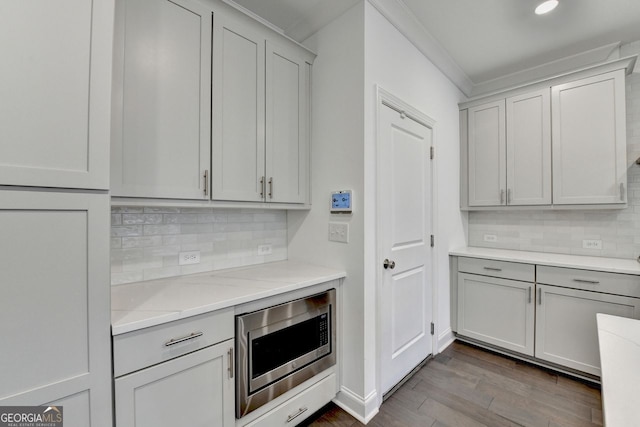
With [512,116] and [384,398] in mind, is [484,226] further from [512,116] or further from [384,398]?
[384,398]

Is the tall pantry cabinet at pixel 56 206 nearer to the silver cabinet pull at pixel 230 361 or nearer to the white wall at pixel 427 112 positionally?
the silver cabinet pull at pixel 230 361

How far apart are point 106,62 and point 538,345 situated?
3.53 metres

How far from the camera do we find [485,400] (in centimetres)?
199

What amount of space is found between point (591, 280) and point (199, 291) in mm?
2923

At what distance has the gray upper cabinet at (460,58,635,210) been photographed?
91.5 inches

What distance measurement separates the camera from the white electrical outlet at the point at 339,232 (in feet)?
6.27

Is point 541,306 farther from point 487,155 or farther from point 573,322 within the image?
point 487,155

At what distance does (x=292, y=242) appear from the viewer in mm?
2330

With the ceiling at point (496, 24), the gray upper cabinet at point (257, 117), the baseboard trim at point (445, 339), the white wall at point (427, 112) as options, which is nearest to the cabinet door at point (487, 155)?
the white wall at point (427, 112)

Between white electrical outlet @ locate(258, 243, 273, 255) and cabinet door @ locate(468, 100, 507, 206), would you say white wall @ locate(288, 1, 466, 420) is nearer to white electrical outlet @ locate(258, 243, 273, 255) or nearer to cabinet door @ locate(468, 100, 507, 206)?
white electrical outlet @ locate(258, 243, 273, 255)

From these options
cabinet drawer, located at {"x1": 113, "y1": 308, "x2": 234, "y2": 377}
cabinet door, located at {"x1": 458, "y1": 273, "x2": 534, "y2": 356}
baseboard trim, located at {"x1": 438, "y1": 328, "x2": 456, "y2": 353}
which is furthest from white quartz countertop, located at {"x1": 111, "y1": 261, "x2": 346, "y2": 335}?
cabinet door, located at {"x1": 458, "y1": 273, "x2": 534, "y2": 356}

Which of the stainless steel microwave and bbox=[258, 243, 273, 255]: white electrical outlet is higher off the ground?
bbox=[258, 243, 273, 255]: white electrical outlet

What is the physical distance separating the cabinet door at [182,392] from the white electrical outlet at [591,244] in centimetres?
331

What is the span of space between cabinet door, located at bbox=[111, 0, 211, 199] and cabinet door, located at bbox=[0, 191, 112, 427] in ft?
1.36
